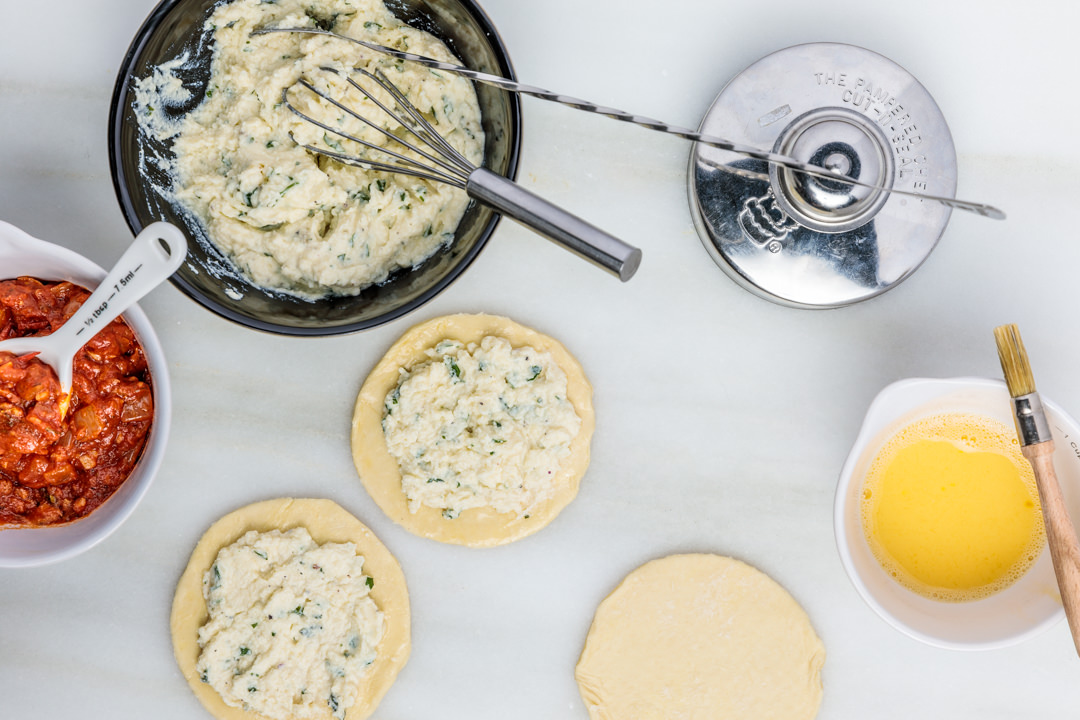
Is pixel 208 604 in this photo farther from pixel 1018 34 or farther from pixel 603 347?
pixel 1018 34

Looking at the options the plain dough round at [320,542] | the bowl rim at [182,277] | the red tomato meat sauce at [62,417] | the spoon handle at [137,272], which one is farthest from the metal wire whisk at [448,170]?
the plain dough round at [320,542]

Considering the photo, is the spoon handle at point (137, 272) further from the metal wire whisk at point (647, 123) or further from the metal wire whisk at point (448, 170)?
the metal wire whisk at point (647, 123)

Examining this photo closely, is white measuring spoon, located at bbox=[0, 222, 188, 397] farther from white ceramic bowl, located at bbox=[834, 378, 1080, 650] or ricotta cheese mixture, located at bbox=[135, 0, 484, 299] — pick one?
white ceramic bowl, located at bbox=[834, 378, 1080, 650]

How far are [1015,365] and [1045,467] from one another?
20 centimetres

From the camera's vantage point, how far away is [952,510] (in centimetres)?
163

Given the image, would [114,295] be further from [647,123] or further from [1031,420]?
[1031,420]

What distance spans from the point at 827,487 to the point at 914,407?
0.98 ft

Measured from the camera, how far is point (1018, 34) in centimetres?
176

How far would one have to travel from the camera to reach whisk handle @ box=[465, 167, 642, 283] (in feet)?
3.99

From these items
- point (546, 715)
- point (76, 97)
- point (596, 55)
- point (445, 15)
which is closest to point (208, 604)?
point (546, 715)

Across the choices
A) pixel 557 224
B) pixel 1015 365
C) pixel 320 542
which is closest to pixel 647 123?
pixel 557 224

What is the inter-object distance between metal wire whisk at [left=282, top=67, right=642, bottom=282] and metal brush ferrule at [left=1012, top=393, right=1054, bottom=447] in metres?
0.84

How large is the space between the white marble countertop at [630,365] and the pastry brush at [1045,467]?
0.29 m

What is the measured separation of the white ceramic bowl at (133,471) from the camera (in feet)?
4.66
